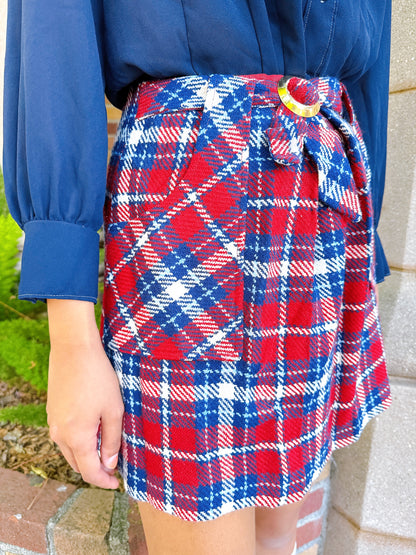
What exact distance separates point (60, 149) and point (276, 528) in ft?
2.52

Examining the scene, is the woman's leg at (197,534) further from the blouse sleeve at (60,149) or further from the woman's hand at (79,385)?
the blouse sleeve at (60,149)

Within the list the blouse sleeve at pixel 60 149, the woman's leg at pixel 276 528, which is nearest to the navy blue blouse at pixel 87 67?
the blouse sleeve at pixel 60 149

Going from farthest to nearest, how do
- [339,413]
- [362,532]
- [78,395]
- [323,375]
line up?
[362,532]
[339,413]
[323,375]
[78,395]

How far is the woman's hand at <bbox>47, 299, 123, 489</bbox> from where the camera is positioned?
49 cm

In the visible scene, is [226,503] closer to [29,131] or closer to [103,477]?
[103,477]

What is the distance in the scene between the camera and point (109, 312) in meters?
0.56

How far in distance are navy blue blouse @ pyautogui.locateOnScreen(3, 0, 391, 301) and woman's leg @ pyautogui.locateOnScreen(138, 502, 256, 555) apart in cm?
32

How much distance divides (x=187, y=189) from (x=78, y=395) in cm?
27

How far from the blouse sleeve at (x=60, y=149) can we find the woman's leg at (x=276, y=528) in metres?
0.56

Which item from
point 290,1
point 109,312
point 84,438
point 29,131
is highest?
point 290,1

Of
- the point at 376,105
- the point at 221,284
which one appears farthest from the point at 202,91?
the point at 376,105

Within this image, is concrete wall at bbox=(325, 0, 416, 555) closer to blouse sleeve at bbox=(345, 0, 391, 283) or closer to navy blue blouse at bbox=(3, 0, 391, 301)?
blouse sleeve at bbox=(345, 0, 391, 283)

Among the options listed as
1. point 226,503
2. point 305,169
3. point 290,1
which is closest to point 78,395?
point 226,503

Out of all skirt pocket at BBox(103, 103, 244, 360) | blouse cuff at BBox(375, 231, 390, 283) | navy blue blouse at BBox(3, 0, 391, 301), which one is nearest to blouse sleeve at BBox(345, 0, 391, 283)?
blouse cuff at BBox(375, 231, 390, 283)
